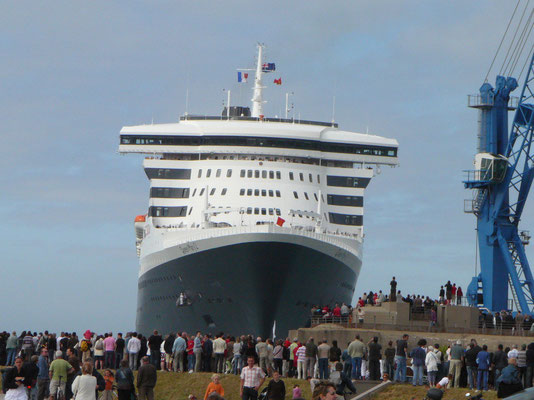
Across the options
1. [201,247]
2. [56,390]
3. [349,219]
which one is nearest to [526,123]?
[349,219]

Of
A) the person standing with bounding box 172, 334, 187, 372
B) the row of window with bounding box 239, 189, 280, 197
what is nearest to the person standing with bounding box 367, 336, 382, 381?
the person standing with bounding box 172, 334, 187, 372

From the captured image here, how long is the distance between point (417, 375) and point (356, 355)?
6.12 feet

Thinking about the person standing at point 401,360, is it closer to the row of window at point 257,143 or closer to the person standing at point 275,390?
the person standing at point 275,390

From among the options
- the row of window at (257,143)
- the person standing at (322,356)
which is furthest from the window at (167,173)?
the person standing at (322,356)

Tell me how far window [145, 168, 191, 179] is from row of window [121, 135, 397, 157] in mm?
1217

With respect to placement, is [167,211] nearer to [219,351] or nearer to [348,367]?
[219,351]

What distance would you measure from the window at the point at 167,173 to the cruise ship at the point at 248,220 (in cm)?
6

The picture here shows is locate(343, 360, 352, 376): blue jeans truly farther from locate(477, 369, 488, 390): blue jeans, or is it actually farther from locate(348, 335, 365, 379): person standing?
locate(477, 369, 488, 390): blue jeans

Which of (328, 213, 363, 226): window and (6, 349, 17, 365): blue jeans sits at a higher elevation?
(328, 213, 363, 226): window

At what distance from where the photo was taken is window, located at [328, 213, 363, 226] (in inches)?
2217

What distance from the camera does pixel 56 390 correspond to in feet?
81.0

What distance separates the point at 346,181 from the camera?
57.3 metres

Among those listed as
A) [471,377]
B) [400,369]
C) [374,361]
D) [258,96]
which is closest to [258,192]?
[258,96]

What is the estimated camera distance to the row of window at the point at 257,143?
5547cm
